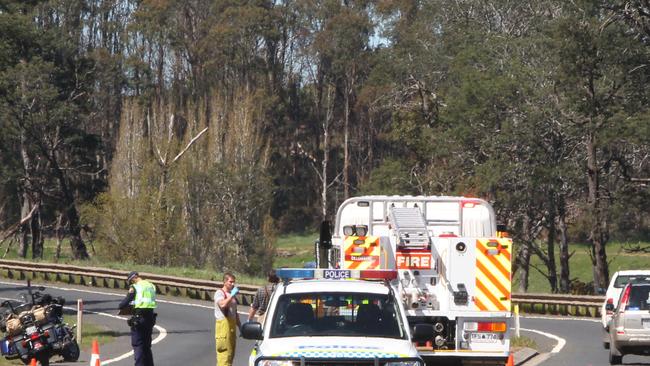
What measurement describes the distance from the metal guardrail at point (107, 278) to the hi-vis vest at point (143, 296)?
69.3 feet

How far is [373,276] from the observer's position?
14164mm

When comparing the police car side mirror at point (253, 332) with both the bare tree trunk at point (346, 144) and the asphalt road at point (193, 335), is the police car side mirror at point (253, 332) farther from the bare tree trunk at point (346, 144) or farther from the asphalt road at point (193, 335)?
the bare tree trunk at point (346, 144)

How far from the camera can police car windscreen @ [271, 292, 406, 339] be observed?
41.4ft

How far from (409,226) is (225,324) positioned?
3.06 m

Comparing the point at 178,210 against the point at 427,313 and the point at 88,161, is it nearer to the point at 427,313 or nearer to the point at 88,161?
the point at 88,161

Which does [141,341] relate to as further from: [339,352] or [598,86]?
[598,86]

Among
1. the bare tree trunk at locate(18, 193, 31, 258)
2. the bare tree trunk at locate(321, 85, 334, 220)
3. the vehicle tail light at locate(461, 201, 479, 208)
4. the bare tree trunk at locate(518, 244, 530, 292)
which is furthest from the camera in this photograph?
the bare tree trunk at locate(321, 85, 334, 220)

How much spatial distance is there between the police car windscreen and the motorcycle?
8.99 m

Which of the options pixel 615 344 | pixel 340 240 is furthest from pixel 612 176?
pixel 340 240

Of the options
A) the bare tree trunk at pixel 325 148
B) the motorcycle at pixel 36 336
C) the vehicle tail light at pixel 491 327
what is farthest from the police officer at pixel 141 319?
the bare tree trunk at pixel 325 148

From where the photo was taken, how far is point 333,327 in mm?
12656

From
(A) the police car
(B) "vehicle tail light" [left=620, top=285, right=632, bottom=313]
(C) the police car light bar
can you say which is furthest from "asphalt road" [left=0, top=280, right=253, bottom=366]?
(A) the police car

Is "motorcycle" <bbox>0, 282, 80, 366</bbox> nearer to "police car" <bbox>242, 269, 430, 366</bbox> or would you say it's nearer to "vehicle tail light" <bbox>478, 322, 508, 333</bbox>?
"vehicle tail light" <bbox>478, 322, 508, 333</bbox>

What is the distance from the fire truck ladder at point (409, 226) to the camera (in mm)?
18438
